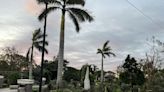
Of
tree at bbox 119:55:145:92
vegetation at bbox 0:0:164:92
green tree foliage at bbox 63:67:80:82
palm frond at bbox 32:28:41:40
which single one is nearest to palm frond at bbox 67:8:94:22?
vegetation at bbox 0:0:164:92

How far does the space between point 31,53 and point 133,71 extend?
59.1 feet

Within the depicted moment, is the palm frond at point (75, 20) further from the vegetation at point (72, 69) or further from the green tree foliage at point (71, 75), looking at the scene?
the green tree foliage at point (71, 75)

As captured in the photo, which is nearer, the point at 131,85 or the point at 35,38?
the point at 131,85

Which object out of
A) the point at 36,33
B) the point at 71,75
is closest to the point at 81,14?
the point at 36,33

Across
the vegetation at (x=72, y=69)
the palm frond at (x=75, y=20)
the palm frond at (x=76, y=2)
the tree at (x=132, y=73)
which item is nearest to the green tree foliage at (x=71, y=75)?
the vegetation at (x=72, y=69)

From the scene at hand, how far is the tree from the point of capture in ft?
177

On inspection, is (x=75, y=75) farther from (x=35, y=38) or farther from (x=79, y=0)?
(x=79, y=0)

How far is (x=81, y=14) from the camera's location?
135 ft

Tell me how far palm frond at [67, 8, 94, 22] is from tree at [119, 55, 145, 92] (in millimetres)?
15582

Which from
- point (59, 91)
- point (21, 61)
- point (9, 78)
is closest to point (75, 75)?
point (21, 61)

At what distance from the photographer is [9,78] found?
48.3m

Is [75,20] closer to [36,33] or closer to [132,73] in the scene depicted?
[132,73]

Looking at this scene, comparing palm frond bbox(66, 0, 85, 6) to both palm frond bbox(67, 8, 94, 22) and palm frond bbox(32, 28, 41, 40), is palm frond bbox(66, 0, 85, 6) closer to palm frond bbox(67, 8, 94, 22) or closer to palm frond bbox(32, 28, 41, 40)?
palm frond bbox(67, 8, 94, 22)

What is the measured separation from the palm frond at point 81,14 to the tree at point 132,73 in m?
15.6
